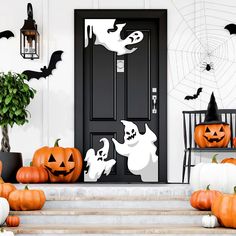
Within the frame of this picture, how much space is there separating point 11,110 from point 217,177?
7.70 feet

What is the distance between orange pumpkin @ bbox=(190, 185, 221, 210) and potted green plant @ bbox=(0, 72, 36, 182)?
223 cm

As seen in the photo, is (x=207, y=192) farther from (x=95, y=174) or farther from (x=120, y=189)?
(x=95, y=174)

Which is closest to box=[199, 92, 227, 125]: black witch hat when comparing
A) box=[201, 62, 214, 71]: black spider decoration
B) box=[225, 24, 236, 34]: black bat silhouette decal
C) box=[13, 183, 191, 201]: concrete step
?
box=[201, 62, 214, 71]: black spider decoration

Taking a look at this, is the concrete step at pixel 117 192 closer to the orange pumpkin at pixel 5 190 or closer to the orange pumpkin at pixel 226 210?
the orange pumpkin at pixel 5 190

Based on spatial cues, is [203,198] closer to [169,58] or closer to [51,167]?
[51,167]

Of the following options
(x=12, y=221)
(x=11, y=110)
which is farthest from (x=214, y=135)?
(x=12, y=221)

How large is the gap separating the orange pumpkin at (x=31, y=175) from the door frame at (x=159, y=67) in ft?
2.82

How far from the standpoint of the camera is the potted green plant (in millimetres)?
6070

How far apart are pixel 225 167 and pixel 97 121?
7.37 feet

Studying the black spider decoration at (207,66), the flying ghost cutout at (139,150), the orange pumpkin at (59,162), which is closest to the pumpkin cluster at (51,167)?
the orange pumpkin at (59,162)

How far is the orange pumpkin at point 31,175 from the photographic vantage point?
5.82 meters

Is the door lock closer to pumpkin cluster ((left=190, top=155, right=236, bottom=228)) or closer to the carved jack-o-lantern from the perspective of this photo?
the carved jack-o-lantern

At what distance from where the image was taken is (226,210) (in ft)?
13.4

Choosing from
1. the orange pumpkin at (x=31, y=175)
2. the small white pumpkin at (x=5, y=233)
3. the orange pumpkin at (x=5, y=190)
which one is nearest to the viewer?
the small white pumpkin at (x=5, y=233)
